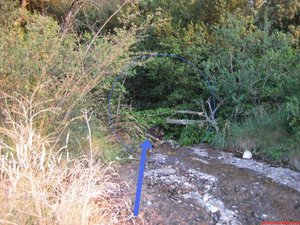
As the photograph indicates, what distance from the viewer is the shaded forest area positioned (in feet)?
9.37

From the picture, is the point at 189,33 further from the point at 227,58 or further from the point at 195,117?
the point at 195,117

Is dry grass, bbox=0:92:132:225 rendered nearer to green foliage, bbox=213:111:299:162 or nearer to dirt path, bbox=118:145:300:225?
dirt path, bbox=118:145:300:225

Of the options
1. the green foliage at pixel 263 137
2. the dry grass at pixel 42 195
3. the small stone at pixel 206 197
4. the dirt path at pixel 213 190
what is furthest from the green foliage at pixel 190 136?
the dry grass at pixel 42 195

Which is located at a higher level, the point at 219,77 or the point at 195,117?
the point at 219,77

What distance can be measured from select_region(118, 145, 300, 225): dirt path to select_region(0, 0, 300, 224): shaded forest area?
0.38 m

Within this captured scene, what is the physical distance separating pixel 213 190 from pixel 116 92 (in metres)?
2.62

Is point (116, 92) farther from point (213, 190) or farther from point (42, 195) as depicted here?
point (42, 195)

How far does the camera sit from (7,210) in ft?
8.76

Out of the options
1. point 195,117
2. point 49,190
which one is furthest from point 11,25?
point 49,190

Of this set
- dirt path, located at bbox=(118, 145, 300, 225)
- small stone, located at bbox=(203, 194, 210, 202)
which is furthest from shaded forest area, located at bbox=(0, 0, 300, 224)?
small stone, located at bbox=(203, 194, 210, 202)

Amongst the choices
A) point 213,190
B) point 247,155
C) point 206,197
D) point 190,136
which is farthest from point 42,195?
point 190,136

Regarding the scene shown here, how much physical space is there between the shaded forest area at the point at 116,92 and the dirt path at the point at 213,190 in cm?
38

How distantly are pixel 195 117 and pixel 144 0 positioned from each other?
9.39 ft

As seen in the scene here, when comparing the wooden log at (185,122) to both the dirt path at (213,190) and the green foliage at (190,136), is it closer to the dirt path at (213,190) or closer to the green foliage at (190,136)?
the green foliage at (190,136)
